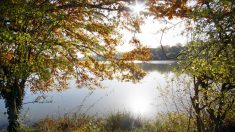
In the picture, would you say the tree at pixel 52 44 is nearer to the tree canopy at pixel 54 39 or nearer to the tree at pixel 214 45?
the tree canopy at pixel 54 39

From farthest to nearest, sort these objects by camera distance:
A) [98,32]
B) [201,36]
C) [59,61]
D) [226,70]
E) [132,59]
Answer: [132,59] → [98,32] → [59,61] → [226,70] → [201,36]

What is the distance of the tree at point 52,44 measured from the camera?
27.6 feet

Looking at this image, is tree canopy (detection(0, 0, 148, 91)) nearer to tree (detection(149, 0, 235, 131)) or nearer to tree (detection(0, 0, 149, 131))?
A: tree (detection(0, 0, 149, 131))

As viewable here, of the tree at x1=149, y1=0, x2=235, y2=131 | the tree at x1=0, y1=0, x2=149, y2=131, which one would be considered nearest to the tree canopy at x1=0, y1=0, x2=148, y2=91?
the tree at x1=0, y1=0, x2=149, y2=131

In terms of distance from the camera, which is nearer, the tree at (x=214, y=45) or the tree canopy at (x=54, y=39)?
the tree at (x=214, y=45)

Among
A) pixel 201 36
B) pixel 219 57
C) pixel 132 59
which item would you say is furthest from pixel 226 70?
pixel 132 59

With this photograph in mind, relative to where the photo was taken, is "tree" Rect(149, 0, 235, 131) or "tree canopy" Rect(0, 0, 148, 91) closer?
"tree" Rect(149, 0, 235, 131)

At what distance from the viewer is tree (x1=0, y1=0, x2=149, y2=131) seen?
8.40m

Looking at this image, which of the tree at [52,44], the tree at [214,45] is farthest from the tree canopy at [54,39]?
the tree at [214,45]

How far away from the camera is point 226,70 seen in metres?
7.93

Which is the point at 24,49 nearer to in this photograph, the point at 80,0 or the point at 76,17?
the point at 80,0

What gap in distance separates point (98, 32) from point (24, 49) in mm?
6125

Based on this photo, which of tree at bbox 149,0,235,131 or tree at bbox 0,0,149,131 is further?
tree at bbox 0,0,149,131

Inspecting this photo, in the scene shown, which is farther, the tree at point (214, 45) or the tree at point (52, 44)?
the tree at point (52, 44)
